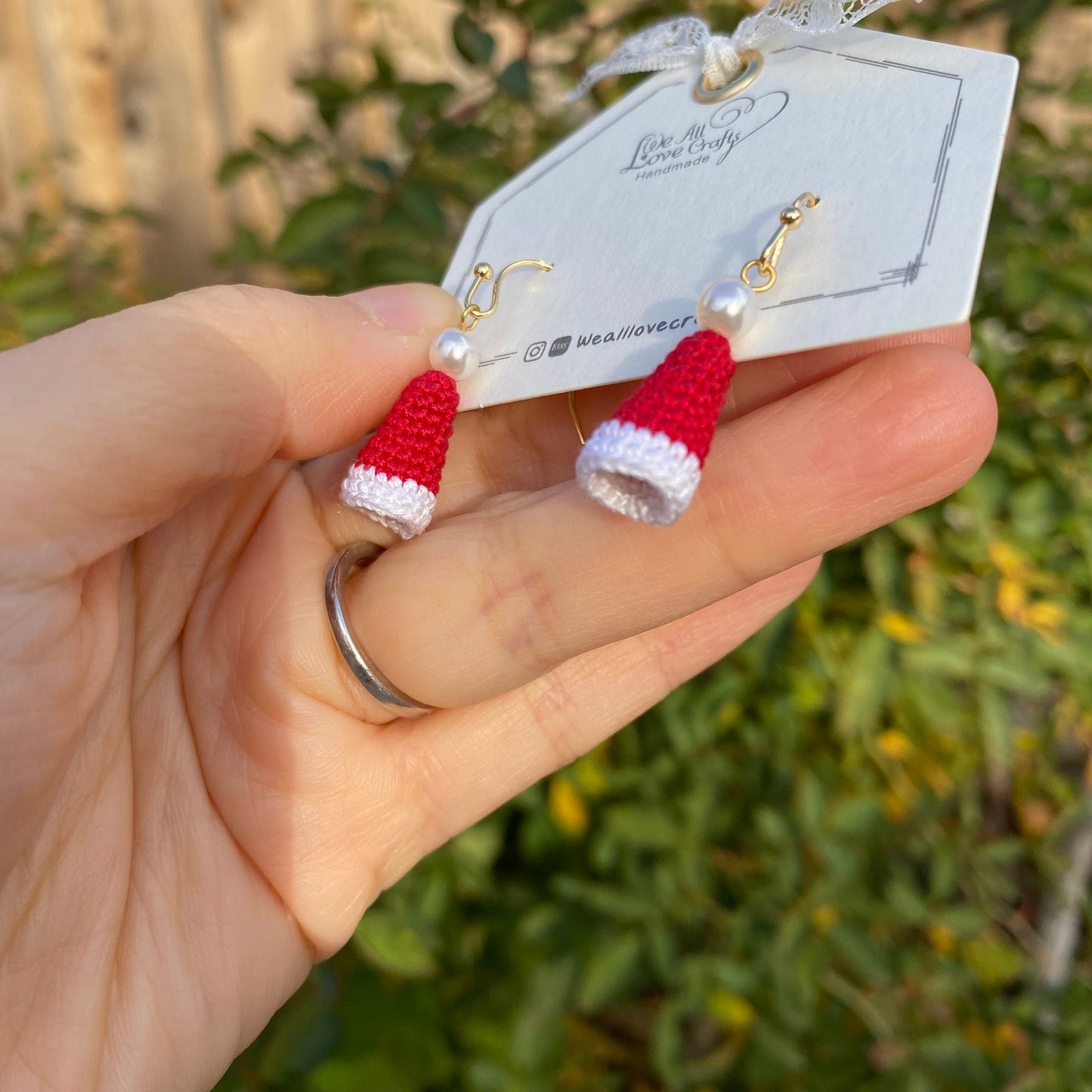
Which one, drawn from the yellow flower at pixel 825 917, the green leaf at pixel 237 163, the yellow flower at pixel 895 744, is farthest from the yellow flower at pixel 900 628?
the green leaf at pixel 237 163

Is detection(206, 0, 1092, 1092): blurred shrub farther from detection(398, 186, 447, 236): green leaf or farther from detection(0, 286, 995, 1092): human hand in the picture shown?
detection(0, 286, 995, 1092): human hand

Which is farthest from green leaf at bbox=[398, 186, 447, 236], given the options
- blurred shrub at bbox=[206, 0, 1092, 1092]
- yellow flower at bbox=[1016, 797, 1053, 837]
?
yellow flower at bbox=[1016, 797, 1053, 837]

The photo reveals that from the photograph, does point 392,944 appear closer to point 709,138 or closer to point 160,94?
point 709,138

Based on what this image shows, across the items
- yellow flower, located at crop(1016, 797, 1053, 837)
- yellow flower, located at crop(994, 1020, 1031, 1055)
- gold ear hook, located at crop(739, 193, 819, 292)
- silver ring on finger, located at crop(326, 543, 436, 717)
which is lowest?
yellow flower, located at crop(1016, 797, 1053, 837)

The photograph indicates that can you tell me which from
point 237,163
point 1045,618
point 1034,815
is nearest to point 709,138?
point 1045,618

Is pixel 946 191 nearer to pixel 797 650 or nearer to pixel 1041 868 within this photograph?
pixel 797 650

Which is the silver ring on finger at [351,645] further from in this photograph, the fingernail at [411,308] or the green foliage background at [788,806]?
the green foliage background at [788,806]
